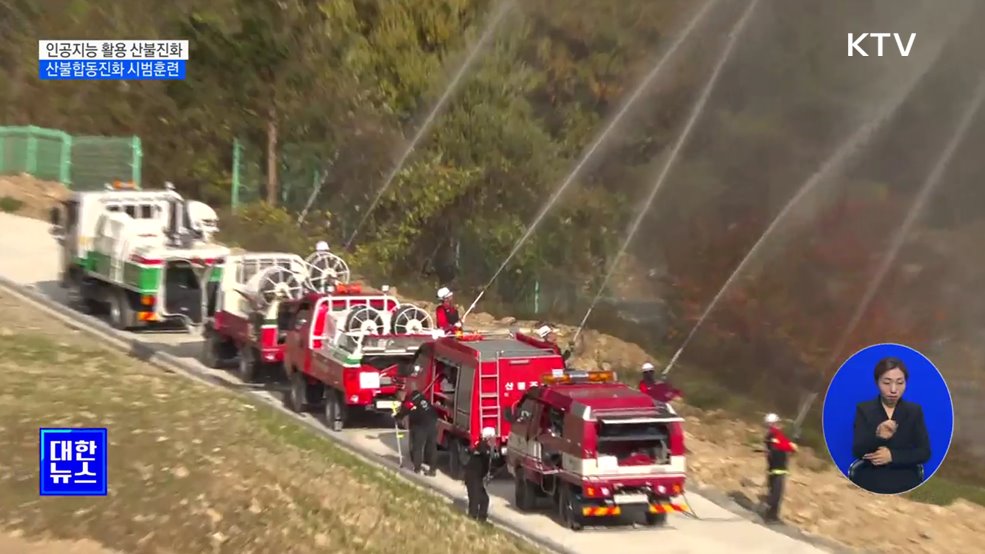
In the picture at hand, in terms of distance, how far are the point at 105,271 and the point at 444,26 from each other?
15.0 meters

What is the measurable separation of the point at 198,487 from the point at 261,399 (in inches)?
408

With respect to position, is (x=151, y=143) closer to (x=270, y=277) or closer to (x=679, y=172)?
(x=679, y=172)

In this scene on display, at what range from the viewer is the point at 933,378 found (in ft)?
49.3

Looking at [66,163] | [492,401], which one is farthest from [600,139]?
[492,401]

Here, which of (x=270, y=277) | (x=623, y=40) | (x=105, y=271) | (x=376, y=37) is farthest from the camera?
(x=376, y=37)

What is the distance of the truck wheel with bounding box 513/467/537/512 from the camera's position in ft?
76.3

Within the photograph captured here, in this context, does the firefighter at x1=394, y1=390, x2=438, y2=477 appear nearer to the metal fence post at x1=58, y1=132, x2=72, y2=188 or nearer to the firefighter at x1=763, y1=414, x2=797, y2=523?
the firefighter at x1=763, y1=414, x2=797, y2=523

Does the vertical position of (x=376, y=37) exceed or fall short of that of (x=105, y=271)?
it exceeds it

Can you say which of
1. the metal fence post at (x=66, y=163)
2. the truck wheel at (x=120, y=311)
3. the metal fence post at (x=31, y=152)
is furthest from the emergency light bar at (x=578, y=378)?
the metal fence post at (x=31, y=152)

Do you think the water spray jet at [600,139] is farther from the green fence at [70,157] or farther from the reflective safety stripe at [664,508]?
the reflective safety stripe at [664,508]

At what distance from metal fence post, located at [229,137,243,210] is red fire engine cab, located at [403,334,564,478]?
26.2m

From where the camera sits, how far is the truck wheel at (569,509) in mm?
22141

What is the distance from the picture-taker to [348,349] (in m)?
27.2

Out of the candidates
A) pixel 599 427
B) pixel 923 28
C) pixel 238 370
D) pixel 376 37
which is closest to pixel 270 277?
pixel 238 370
